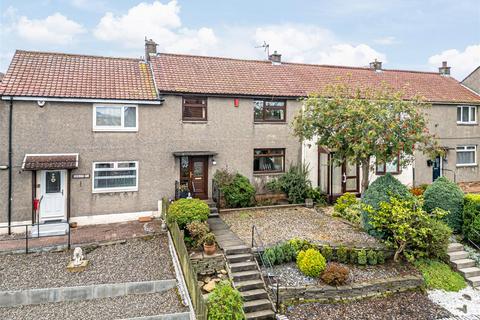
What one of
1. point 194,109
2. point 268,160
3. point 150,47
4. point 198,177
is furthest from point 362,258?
point 150,47

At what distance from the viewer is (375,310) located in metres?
8.79

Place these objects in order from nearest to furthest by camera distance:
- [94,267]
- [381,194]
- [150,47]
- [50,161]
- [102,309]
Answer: [102,309] < [94,267] < [381,194] < [50,161] < [150,47]

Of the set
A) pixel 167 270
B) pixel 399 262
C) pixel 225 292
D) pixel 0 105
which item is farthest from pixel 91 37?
pixel 399 262

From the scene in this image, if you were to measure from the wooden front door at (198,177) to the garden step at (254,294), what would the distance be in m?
7.63

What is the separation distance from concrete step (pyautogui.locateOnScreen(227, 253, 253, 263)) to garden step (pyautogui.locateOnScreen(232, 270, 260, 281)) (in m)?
0.54

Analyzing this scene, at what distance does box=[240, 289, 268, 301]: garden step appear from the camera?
8575 millimetres

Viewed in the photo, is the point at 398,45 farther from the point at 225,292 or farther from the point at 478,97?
the point at 225,292

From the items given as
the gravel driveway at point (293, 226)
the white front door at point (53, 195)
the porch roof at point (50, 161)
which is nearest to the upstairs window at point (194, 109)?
the gravel driveway at point (293, 226)

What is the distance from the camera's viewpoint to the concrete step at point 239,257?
9.92 m

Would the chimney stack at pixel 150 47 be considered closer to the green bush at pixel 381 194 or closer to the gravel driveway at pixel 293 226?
the gravel driveway at pixel 293 226

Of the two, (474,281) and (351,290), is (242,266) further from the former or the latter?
(474,281)

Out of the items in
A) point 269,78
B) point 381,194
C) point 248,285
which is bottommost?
point 248,285

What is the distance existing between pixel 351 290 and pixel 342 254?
1.50 metres

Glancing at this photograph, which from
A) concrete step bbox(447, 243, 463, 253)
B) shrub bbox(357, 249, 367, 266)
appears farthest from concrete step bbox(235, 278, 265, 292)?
concrete step bbox(447, 243, 463, 253)
